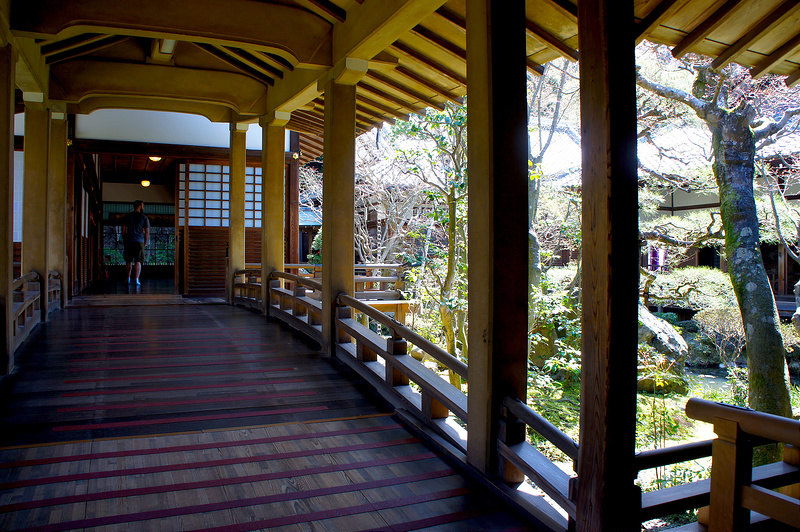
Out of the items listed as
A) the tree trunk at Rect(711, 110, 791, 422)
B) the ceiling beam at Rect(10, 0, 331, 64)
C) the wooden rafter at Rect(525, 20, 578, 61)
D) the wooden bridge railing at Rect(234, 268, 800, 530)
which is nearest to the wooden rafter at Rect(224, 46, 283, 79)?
the ceiling beam at Rect(10, 0, 331, 64)

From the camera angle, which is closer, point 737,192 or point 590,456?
point 590,456

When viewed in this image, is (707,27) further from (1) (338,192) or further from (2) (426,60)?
(1) (338,192)

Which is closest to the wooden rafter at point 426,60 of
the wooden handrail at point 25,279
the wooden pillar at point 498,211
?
the wooden pillar at point 498,211

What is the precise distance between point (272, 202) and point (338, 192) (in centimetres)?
252

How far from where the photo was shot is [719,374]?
12.8 m

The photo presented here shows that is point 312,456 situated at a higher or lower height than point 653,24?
lower

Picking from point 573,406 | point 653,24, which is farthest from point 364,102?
point 573,406

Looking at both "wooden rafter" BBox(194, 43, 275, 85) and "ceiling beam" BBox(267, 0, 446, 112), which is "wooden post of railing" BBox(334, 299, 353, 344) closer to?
"ceiling beam" BBox(267, 0, 446, 112)

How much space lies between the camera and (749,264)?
8.02 m

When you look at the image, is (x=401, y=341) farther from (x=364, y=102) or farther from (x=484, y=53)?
(x=364, y=102)

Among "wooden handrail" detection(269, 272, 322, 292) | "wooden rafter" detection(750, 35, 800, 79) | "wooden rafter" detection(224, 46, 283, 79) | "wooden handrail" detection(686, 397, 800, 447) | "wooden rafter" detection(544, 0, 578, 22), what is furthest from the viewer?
"wooden rafter" detection(224, 46, 283, 79)

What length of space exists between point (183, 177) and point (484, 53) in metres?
9.69

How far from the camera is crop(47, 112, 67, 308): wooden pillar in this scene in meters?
7.62

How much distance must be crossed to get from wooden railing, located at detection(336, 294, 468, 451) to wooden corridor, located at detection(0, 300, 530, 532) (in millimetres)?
163
